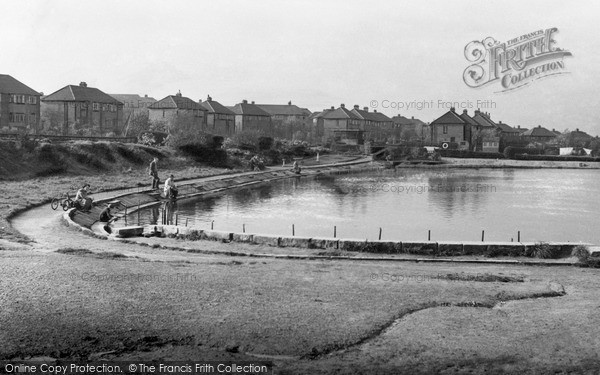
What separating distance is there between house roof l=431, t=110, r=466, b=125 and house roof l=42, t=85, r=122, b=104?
58722 millimetres

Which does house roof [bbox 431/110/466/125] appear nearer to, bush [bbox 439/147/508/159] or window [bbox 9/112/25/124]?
bush [bbox 439/147/508/159]

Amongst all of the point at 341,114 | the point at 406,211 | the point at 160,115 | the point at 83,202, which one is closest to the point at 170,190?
the point at 83,202

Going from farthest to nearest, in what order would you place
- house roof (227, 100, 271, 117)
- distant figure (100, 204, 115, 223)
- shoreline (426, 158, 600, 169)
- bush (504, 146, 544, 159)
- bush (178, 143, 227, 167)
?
house roof (227, 100, 271, 117) < bush (504, 146, 544, 159) < shoreline (426, 158, 600, 169) < bush (178, 143, 227, 167) < distant figure (100, 204, 115, 223)

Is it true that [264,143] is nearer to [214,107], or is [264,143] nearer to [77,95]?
[77,95]

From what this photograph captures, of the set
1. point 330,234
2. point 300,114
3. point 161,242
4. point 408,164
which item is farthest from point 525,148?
point 161,242

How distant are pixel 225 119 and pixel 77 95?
33072mm

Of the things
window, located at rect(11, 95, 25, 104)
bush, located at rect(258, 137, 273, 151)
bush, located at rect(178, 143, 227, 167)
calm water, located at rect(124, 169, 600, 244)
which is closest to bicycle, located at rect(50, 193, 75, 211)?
calm water, located at rect(124, 169, 600, 244)

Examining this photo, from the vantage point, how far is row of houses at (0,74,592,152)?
85625 millimetres

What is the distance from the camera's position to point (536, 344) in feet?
33.6

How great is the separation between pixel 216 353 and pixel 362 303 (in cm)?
380

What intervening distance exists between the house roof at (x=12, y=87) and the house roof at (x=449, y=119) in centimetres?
6907

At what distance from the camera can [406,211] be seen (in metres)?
35.5

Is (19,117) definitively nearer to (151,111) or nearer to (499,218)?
(151,111)

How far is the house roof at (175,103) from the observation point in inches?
4055
